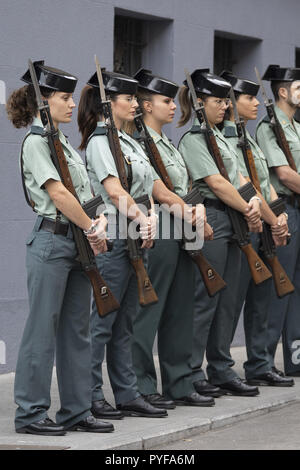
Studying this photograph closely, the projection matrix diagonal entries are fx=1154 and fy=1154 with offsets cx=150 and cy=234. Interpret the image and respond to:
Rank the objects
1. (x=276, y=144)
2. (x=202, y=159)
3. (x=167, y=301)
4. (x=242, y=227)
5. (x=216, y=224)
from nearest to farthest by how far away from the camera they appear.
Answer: (x=167, y=301)
(x=202, y=159)
(x=216, y=224)
(x=242, y=227)
(x=276, y=144)

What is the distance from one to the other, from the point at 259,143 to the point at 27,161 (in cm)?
275

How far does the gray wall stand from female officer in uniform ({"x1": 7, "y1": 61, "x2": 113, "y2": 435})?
7.09 feet

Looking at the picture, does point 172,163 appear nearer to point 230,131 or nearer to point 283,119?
point 230,131

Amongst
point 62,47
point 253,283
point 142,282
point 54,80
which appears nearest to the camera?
point 54,80

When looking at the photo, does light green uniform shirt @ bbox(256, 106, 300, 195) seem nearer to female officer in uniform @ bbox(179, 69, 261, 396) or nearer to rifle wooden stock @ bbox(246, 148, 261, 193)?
rifle wooden stock @ bbox(246, 148, 261, 193)

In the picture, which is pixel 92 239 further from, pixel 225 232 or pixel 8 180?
pixel 8 180

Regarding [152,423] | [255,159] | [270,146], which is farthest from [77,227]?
[270,146]

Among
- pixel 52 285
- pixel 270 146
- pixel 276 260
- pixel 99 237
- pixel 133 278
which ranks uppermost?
pixel 270 146

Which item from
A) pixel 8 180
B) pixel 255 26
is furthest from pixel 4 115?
pixel 255 26

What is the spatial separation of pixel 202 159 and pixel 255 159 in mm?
709

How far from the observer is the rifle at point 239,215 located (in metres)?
7.53

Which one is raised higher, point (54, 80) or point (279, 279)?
point (54, 80)

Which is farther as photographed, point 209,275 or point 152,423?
point 209,275

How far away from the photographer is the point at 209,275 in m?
7.40
